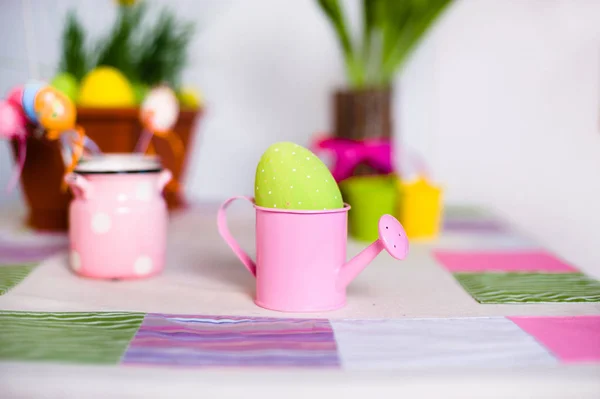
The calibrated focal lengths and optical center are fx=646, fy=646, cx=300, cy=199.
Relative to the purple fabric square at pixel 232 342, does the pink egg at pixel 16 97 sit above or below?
above

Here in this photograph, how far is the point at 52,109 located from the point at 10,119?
6 centimetres

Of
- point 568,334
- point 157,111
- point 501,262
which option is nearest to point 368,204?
point 501,262

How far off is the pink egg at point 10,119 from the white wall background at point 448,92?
1.68 feet

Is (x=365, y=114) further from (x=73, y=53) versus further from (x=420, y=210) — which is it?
(x=73, y=53)

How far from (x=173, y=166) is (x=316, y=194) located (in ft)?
1.64

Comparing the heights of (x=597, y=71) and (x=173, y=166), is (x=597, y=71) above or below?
above

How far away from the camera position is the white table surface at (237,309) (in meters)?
0.39

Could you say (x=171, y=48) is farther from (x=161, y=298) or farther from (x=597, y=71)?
(x=597, y=71)

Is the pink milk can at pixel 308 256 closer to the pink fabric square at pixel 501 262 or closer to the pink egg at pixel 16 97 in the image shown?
the pink fabric square at pixel 501 262

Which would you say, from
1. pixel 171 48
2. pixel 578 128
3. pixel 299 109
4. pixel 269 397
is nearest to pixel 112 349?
pixel 269 397

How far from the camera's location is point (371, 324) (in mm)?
512

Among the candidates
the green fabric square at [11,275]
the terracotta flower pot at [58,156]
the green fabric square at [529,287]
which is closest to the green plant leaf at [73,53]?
the terracotta flower pot at [58,156]

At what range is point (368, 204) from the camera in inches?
34.2

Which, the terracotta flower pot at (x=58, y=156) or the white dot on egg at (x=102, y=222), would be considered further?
the terracotta flower pot at (x=58, y=156)
